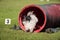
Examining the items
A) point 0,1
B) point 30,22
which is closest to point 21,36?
point 30,22

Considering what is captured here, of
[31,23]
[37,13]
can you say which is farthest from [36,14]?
[31,23]

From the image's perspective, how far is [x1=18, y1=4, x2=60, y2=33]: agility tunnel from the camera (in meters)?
12.4

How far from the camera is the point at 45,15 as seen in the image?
40.4 ft

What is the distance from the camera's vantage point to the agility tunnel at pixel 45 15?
40.7 ft

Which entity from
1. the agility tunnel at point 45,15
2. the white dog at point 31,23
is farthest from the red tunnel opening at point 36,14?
the white dog at point 31,23

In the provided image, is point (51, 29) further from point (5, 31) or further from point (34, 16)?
point (5, 31)

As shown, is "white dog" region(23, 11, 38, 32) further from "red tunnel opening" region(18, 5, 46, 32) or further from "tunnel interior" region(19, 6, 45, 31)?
"tunnel interior" region(19, 6, 45, 31)

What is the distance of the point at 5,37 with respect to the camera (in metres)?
11.0

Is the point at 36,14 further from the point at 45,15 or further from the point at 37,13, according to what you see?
the point at 45,15

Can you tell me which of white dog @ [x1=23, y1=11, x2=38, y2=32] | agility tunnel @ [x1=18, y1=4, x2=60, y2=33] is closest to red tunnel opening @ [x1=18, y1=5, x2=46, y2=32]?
agility tunnel @ [x1=18, y1=4, x2=60, y2=33]

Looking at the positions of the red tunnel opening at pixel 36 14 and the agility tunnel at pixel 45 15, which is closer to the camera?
the agility tunnel at pixel 45 15

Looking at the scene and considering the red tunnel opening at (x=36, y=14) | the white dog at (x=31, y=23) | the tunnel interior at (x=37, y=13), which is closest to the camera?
the white dog at (x=31, y=23)

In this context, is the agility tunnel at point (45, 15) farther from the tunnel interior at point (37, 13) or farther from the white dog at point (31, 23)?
the white dog at point (31, 23)

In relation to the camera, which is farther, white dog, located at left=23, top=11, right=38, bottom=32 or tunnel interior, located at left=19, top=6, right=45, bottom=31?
tunnel interior, located at left=19, top=6, right=45, bottom=31
